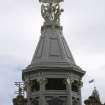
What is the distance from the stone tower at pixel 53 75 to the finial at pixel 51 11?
344 cm

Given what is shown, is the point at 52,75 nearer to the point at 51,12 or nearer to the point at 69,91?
the point at 69,91

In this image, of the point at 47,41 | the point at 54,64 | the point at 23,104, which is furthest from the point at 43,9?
the point at 23,104

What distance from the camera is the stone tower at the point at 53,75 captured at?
71562 mm

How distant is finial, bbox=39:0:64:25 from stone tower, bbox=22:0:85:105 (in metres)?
3.44

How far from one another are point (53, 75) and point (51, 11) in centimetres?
1411

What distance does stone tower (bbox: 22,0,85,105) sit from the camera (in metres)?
71.6

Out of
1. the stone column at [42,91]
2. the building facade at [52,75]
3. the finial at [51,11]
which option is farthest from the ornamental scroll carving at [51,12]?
the stone column at [42,91]

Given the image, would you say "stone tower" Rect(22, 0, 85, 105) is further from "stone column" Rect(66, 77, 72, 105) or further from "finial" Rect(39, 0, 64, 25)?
"finial" Rect(39, 0, 64, 25)

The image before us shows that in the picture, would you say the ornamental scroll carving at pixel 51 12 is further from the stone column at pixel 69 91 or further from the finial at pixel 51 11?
the stone column at pixel 69 91

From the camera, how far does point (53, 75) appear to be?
72062 millimetres

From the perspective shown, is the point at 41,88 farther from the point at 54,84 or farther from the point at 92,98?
the point at 92,98

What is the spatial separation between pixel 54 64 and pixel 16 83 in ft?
40.1

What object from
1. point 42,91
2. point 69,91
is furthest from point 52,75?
point 69,91

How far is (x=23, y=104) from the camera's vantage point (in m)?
75.4
